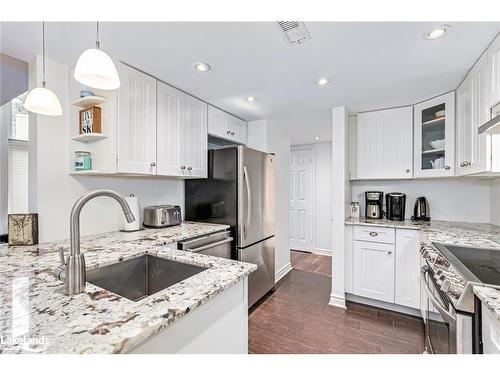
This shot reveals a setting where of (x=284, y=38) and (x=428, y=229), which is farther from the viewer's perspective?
(x=428, y=229)

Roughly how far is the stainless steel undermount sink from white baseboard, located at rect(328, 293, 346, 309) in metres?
2.03

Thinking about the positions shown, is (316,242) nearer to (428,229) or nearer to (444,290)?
(428,229)

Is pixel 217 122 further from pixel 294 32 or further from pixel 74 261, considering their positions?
pixel 74 261

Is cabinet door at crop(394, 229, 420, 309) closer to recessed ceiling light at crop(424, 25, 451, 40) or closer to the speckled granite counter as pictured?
the speckled granite counter

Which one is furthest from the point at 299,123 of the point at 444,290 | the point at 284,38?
the point at 444,290

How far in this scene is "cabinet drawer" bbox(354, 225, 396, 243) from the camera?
2.38 meters

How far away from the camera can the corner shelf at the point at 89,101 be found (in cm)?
171

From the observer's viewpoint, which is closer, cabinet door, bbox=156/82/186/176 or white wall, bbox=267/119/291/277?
cabinet door, bbox=156/82/186/176

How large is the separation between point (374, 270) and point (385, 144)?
57.3 inches

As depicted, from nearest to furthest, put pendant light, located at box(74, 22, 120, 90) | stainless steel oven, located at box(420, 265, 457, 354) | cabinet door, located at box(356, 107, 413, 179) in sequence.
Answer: pendant light, located at box(74, 22, 120, 90)
stainless steel oven, located at box(420, 265, 457, 354)
cabinet door, located at box(356, 107, 413, 179)

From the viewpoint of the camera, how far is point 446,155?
90.7 inches

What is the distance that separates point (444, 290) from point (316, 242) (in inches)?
137

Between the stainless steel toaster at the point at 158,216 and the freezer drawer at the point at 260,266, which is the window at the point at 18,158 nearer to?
the stainless steel toaster at the point at 158,216

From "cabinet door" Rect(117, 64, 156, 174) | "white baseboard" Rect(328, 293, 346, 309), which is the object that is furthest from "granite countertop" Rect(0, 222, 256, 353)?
"white baseboard" Rect(328, 293, 346, 309)
